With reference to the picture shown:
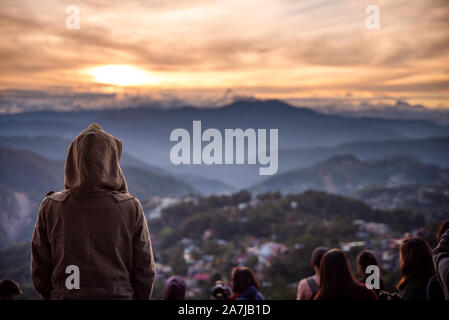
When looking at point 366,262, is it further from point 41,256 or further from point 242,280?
point 41,256

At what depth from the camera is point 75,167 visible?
1.67m

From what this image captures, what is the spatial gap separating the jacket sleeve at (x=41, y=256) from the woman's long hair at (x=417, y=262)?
2.22 m

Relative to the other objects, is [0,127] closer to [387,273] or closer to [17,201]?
[17,201]

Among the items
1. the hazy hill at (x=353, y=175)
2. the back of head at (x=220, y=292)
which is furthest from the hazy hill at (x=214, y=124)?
the back of head at (x=220, y=292)

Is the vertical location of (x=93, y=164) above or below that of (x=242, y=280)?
above

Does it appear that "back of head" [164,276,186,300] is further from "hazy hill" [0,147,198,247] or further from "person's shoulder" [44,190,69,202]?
"hazy hill" [0,147,198,247]

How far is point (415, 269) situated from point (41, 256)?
2.32 metres

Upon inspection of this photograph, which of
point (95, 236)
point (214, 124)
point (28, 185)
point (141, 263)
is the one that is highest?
point (214, 124)

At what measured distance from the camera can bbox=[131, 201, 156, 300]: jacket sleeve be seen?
1647 millimetres

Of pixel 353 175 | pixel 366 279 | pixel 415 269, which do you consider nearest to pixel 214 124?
pixel 353 175

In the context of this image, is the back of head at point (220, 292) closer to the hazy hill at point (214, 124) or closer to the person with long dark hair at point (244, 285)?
the person with long dark hair at point (244, 285)

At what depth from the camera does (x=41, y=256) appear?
1.66 m
